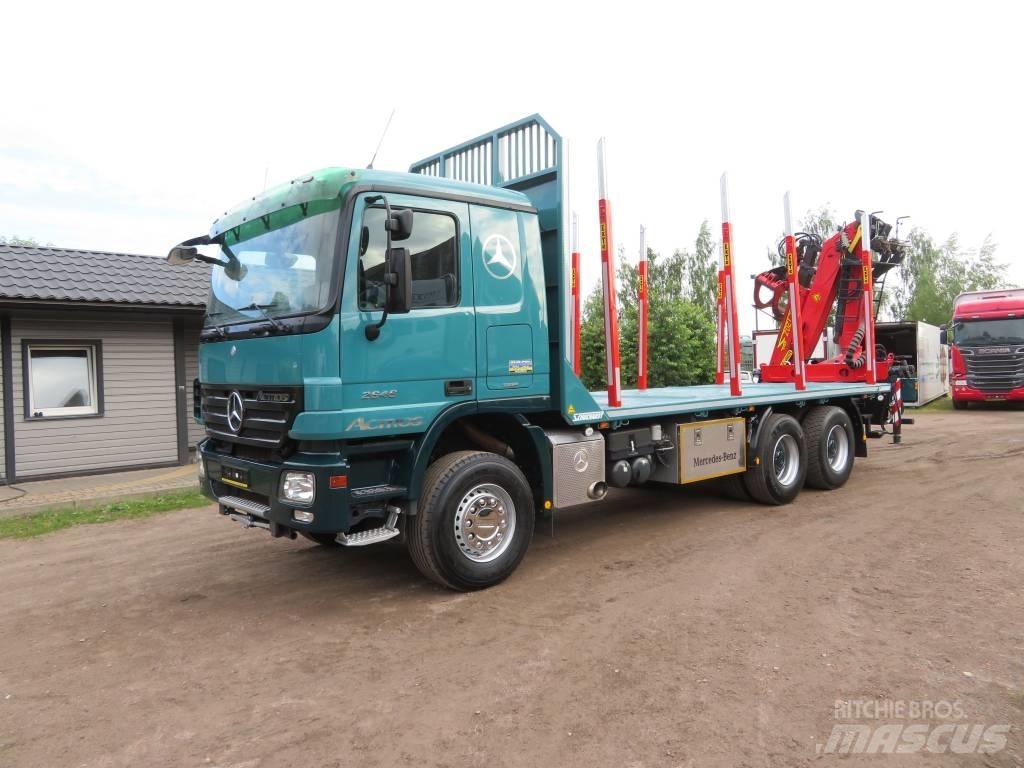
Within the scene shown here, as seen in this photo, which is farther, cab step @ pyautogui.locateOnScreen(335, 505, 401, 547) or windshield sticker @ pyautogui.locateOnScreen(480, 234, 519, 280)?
windshield sticker @ pyautogui.locateOnScreen(480, 234, 519, 280)

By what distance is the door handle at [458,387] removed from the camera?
490cm

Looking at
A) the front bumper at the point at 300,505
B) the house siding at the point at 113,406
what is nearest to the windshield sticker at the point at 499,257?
the front bumper at the point at 300,505

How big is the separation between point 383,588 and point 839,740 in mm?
3286

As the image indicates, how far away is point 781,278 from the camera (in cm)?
1220

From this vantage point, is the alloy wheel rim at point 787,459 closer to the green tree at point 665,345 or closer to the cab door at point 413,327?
the cab door at point 413,327

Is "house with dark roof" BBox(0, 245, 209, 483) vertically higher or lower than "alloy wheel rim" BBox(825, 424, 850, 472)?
higher

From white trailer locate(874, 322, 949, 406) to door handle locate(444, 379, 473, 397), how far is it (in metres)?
17.3

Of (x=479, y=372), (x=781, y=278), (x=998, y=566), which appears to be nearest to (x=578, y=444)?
(x=479, y=372)

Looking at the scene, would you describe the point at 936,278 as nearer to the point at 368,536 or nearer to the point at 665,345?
the point at 665,345

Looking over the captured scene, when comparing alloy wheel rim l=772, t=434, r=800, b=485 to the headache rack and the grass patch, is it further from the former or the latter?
the grass patch

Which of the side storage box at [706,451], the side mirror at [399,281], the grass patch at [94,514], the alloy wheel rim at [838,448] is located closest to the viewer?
the side mirror at [399,281]

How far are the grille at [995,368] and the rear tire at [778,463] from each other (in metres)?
15.1

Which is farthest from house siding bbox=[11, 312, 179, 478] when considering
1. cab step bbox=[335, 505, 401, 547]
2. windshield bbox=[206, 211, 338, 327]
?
cab step bbox=[335, 505, 401, 547]

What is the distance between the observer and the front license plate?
488 cm
